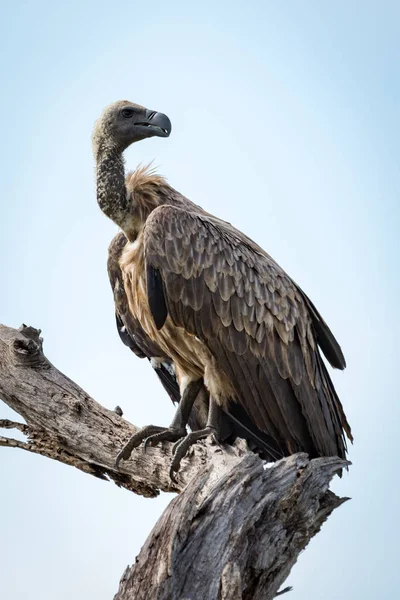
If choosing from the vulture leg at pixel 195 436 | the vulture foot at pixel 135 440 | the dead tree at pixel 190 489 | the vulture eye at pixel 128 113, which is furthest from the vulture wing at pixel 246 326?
the vulture eye at pixel 128 113

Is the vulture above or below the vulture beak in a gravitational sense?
below

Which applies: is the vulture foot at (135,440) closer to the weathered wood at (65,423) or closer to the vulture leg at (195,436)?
the weathered wood at (65,423)

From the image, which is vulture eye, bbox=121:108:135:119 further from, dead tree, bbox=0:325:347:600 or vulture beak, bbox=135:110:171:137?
dead tree, bbox=0:325:347:600

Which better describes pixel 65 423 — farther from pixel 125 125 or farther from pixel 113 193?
pixel 125 125

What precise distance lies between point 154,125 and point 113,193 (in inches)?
29.0

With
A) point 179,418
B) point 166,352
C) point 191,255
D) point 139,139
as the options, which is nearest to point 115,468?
point 179,418

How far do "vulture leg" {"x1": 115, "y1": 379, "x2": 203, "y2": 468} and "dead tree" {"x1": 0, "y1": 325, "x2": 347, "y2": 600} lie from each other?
0.26 ft

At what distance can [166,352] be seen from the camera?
7.40 m

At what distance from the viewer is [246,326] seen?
A: 7.04 meters

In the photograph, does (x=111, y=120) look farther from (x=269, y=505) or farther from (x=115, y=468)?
(x=269, y=505)

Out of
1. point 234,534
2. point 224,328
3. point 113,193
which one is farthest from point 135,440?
point 113,193

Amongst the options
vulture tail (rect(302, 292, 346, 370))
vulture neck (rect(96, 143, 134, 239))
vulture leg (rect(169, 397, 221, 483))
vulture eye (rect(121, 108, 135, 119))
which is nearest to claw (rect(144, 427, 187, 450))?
vulture leg (rect(169, 397, 221, 483))

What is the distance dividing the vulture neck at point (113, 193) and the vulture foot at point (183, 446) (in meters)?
2.06

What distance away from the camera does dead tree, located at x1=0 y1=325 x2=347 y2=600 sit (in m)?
4.27
